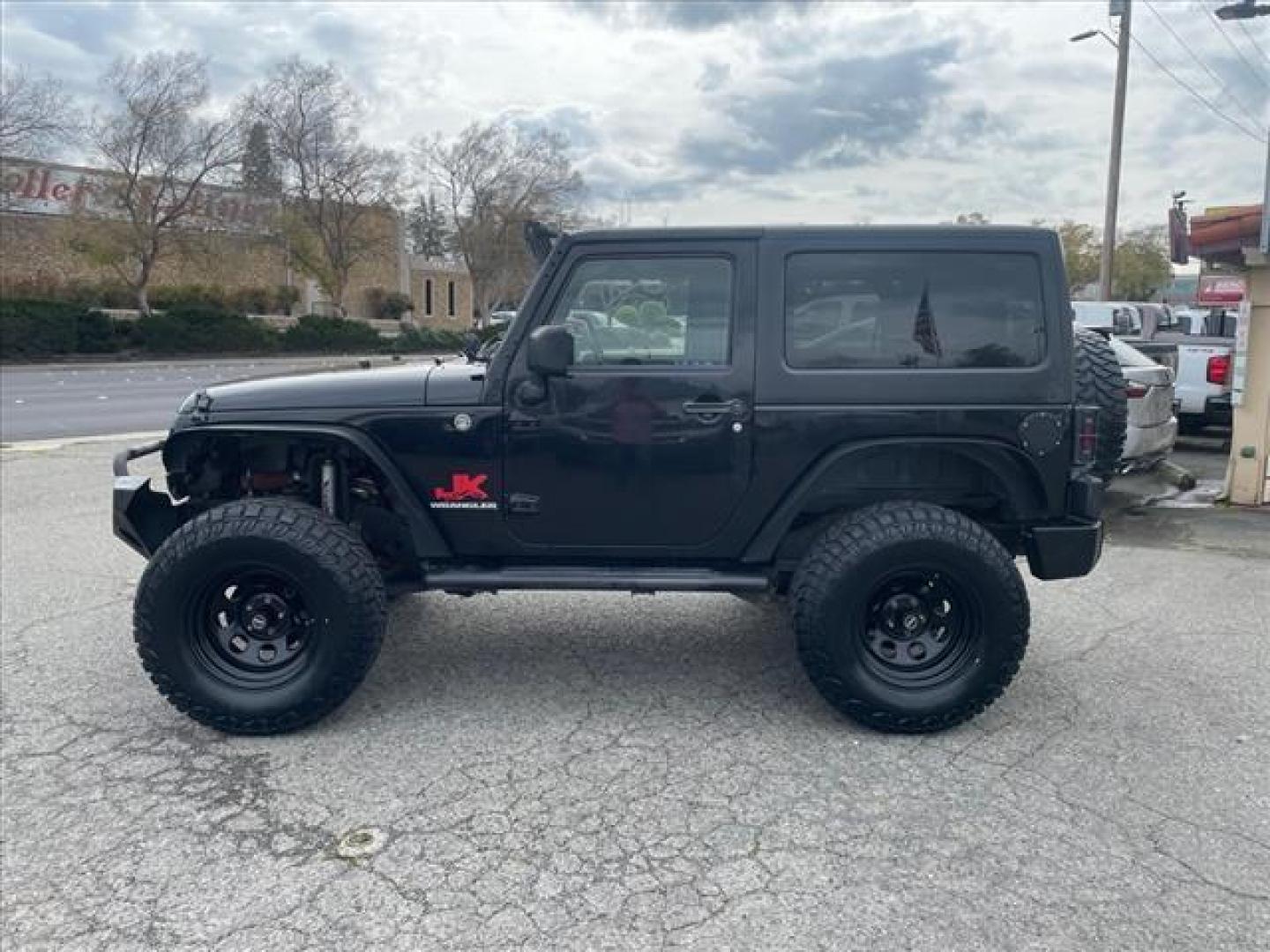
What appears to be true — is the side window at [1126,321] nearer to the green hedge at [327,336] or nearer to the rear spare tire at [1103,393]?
the rear spare tire at [1103,393]

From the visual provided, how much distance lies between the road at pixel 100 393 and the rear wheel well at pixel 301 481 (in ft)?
4.84

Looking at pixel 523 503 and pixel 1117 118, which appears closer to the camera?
pixel 523 503

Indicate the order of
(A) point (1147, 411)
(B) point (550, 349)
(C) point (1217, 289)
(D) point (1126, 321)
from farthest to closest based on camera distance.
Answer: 1. (C) point (1217, 289)
2. (D) point (1126, 321)
3. (A) point (1147, 411)
4. (B) point (550, 349)

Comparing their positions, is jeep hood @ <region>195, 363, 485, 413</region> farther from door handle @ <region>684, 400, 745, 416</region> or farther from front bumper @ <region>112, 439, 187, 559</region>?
door handle @ <region>684, 400, 745, 416</region>

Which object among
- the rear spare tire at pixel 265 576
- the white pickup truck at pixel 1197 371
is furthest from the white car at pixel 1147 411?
the rear spare tire at pixel 265 576

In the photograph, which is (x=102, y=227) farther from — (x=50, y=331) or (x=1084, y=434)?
(x=1084, y=434)

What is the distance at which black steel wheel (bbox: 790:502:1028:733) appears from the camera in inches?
139

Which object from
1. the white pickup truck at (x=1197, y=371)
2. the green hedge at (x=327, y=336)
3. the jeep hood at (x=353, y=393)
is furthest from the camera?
the green hedge at (x=327, y=336)

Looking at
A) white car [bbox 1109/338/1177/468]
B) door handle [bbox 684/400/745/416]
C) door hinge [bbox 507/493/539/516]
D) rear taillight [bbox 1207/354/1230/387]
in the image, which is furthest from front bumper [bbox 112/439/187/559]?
rear taillight [bbox 1207/354/1230/387]

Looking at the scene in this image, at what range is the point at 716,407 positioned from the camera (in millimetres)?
3658

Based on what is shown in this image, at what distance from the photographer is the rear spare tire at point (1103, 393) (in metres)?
3.95

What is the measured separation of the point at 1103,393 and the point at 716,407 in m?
1.74

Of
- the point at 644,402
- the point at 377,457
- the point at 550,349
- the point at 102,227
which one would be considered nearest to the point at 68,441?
the point at 377,457

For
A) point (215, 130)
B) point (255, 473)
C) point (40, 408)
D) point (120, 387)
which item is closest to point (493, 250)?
point (215, 130)
